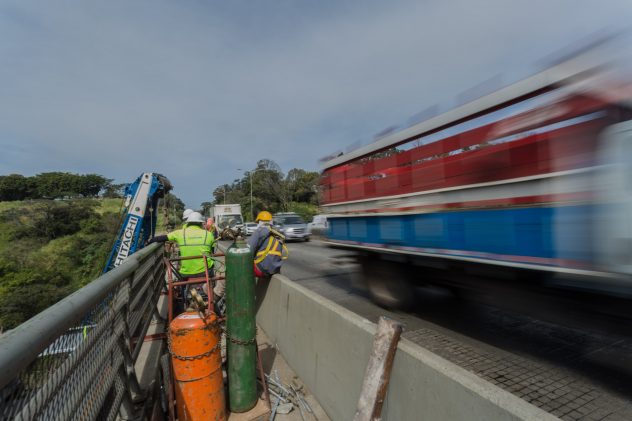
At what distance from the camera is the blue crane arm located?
306 inches

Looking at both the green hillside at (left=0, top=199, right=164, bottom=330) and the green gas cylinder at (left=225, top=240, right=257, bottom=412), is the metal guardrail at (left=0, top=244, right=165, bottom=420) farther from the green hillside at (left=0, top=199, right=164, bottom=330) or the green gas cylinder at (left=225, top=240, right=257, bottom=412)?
the green hillside at (left=0, top=199, right=164, bottom=330)

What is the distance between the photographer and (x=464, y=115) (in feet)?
13.5

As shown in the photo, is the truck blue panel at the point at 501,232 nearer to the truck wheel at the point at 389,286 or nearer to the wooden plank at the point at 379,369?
the truck wheel at the point at 389,286

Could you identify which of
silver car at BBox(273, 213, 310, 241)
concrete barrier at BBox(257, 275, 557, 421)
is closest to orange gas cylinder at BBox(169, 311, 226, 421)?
concrete barrier at BBox(257, 275, 557, 421)

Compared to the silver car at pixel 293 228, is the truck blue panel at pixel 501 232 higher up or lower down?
higher up

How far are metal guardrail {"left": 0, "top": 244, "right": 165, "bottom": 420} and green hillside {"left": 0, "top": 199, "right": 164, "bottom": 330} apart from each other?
65.4ft

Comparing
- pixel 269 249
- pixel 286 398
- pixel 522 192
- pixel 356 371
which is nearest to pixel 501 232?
pixel 522 192

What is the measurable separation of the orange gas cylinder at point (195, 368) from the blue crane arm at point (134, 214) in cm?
562

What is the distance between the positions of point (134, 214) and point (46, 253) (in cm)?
6909

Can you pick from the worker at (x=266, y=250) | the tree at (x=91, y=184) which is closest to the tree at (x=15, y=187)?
the tree at (x=91, y=184)

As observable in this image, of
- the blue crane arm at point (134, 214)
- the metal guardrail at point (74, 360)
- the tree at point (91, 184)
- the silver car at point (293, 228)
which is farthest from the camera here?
the tree at point (91, 184)

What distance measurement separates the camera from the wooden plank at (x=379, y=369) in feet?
7.41

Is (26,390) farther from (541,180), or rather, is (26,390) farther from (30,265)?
(30,265)

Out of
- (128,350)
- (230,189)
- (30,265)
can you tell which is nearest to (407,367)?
(128,350)
